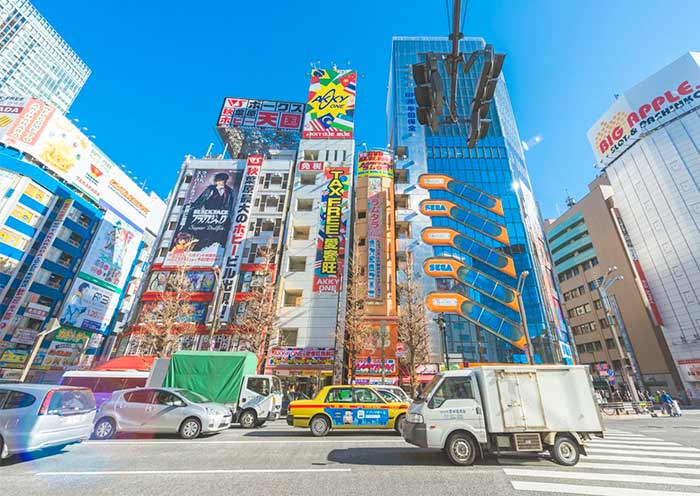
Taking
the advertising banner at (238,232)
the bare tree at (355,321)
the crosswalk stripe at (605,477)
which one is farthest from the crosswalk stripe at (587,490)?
the advertising banner at (238,232)

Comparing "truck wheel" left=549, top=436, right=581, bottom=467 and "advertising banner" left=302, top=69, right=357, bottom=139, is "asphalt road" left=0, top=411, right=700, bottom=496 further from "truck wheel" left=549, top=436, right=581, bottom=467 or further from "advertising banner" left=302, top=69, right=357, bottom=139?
"advertising banner" left=302, top=69, right=357, bottom=139

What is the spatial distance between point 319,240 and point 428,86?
25231 mm

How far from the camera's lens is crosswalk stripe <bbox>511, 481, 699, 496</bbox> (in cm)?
472

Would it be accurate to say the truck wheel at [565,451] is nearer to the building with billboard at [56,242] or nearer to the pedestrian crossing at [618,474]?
the pedestrian crossing at [618,474]

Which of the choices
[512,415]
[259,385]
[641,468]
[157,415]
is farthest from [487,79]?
[259,385]

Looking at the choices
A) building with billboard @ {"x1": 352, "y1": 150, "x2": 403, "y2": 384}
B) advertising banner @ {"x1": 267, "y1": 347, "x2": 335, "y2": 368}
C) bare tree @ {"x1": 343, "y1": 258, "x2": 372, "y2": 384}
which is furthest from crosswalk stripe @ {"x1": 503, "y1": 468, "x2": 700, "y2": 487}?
advertising banner @ {"x1": 267, "y1": 347, "x2": 335, "y2": 368}

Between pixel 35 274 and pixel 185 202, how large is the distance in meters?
18.4

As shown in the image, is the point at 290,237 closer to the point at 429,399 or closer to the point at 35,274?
the point at 429,399

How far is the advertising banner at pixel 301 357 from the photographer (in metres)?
25.0

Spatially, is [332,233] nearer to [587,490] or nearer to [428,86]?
[428,86]

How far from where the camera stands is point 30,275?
109ft

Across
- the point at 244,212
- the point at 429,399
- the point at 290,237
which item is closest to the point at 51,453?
the point at 429,399

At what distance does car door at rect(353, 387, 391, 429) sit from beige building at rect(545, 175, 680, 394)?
37.3m

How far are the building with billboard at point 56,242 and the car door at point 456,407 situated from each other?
140 feet
